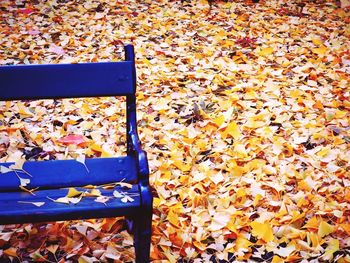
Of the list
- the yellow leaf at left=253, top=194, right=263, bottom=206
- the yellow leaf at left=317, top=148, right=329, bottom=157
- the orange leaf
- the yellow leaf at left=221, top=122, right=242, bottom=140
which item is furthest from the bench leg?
the yellow leaf at left=317, top=148, right=329, bottom=157

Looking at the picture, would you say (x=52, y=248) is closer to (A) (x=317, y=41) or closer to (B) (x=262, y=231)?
(B) (x=262, y=231)

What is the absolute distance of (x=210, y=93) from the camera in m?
3.78

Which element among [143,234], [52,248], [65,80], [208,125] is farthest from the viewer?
[208,125]

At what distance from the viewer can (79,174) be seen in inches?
80.9

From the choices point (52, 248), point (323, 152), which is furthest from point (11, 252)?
point (323, 152)

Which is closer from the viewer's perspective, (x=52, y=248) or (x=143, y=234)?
A: (x=143, y=234)

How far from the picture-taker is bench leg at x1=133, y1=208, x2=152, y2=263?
182 cm

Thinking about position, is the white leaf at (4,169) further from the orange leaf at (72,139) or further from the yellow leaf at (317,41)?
the yellow leaf at (317,41)

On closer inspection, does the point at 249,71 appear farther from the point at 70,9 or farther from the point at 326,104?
the point at 70,9

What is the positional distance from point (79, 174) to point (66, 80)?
0.55 metres

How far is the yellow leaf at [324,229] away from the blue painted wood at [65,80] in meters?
1.48

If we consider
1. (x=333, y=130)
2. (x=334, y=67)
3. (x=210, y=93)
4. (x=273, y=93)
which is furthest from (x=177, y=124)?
(x=334, y=67)

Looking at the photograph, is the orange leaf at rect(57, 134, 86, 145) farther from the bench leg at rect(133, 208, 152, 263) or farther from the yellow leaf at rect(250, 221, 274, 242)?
the yellow leaf at rect(250, 221, 274, 242)

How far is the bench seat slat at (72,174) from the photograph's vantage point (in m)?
1.99
